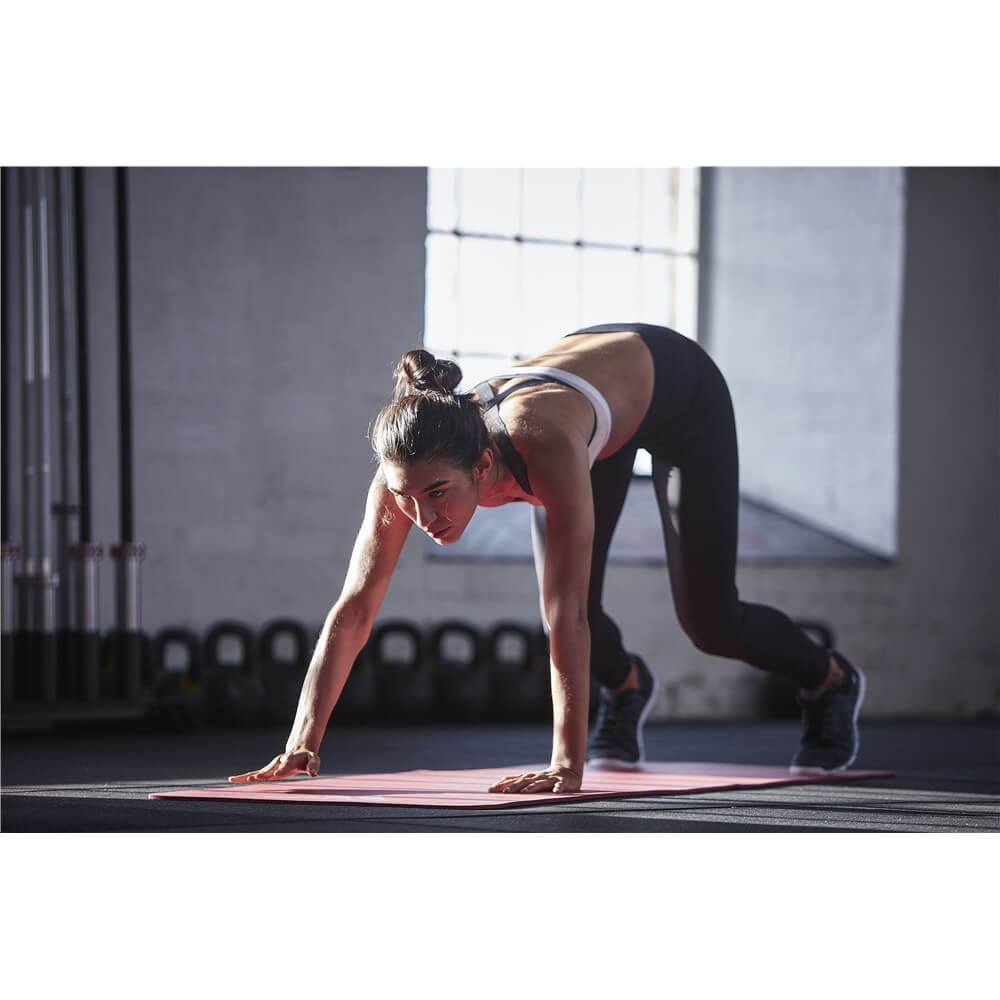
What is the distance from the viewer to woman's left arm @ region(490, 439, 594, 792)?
248cm

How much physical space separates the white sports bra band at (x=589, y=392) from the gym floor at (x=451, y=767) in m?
0.66

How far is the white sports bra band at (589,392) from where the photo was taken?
268cm

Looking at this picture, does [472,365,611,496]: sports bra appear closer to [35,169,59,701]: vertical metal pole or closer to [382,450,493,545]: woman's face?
[382,450,493,545]: woman's face

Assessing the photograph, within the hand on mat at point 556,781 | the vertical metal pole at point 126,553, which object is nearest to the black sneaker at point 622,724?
the hand on mat at point 556,781

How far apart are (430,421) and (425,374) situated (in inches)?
5.5

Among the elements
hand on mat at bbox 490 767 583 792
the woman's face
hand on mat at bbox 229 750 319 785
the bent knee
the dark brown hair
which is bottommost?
hand on mat at bbox 490 767 583 792

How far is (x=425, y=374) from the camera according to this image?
2455 millimetres

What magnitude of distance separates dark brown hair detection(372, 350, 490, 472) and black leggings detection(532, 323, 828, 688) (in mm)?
603

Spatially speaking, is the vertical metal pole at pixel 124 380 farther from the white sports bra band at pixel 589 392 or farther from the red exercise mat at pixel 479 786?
the white sports bra band at pixel 589 392

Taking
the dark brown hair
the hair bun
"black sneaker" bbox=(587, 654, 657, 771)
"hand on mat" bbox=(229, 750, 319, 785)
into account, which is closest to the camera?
the dark brown hair

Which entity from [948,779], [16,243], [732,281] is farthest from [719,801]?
[732,281]

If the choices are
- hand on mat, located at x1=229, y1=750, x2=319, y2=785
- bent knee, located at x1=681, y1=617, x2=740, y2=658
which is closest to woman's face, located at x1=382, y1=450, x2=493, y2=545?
hand on mat, located at x1=229, y1=750, x2=319, y2=785

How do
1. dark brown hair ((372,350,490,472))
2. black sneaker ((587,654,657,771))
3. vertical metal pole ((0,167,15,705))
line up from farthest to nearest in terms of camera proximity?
vertical metal pole ((0,167,15,705))
black sneaker ((587,654,657,771))
dark brown hair ((372,350,490,472))

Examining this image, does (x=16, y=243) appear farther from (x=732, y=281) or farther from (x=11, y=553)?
(x=732, y=281)
